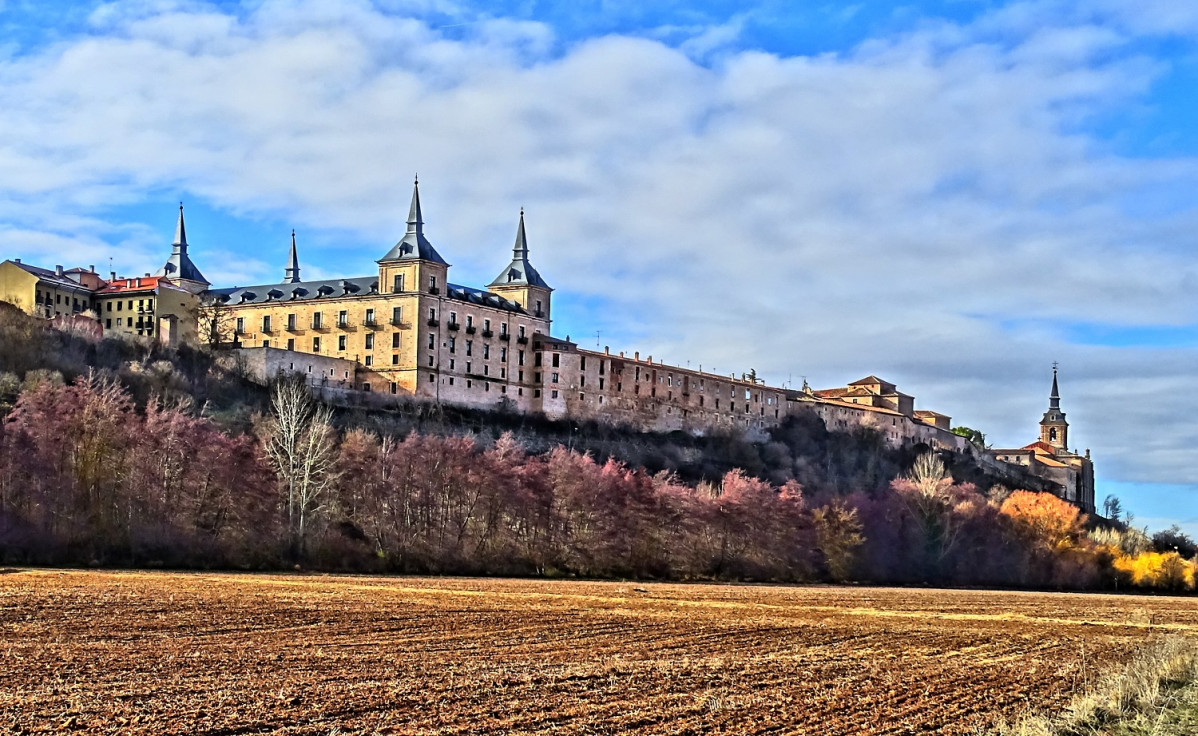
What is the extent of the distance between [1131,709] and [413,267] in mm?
95191

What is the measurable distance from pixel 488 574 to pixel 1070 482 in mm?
128607

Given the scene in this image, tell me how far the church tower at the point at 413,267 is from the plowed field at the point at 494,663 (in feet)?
221

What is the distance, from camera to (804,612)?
4647cm

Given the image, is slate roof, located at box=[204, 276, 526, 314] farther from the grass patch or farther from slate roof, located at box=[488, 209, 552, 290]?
the grass patch

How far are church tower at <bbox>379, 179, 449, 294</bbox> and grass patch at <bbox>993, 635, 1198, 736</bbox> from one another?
9135 cm

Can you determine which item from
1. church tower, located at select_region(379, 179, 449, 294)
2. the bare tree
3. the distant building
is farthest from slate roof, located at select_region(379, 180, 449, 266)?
the distant building

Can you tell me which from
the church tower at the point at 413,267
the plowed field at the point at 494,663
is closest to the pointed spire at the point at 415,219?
the church tower at the point at 413,267

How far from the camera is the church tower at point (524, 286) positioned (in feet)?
424

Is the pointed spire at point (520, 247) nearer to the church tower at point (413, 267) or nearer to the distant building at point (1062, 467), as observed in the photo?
the church tower at point (413, 267)

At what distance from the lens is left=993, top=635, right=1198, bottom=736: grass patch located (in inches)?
808

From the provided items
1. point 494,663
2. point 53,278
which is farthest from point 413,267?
point 494,663

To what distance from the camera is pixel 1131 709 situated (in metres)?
23.0

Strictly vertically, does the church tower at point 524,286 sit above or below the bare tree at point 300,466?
above

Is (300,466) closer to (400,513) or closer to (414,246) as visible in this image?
(400,513)
